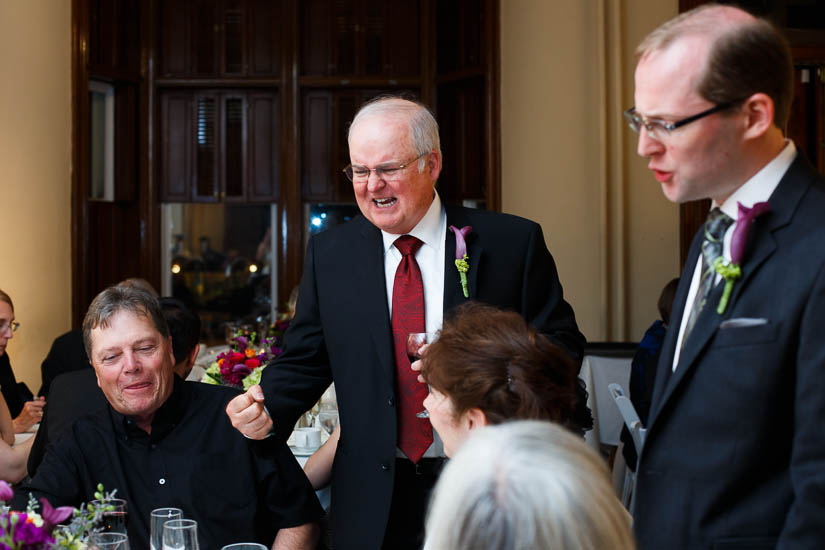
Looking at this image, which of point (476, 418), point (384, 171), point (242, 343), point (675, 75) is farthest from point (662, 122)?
point (242, 343)

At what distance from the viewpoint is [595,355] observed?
607cm

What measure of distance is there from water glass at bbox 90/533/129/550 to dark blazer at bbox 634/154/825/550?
1.00m

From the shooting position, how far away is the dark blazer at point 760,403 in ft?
4.77

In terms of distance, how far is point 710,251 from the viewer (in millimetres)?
1661

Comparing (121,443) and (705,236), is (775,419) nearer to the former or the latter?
(705,236)

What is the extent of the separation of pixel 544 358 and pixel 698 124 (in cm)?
56

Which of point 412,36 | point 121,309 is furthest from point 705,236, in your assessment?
point 412,36

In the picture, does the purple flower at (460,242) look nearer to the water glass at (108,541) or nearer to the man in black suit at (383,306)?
the man in black suit at (383,306)

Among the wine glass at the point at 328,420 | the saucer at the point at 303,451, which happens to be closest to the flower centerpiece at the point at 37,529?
the saucer at the point at 303,451

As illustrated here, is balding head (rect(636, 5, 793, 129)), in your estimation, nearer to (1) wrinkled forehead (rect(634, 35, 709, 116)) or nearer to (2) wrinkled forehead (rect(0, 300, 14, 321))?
(1) wrinkled forehead (rect(634, 35, 709, 116))

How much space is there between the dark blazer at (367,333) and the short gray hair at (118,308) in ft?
1.28

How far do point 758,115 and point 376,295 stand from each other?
1224mm

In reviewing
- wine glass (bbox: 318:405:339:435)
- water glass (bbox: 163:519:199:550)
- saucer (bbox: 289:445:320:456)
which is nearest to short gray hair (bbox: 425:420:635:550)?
water glass (bbox: 163:519:199:550)

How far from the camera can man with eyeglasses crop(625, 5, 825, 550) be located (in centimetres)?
151
